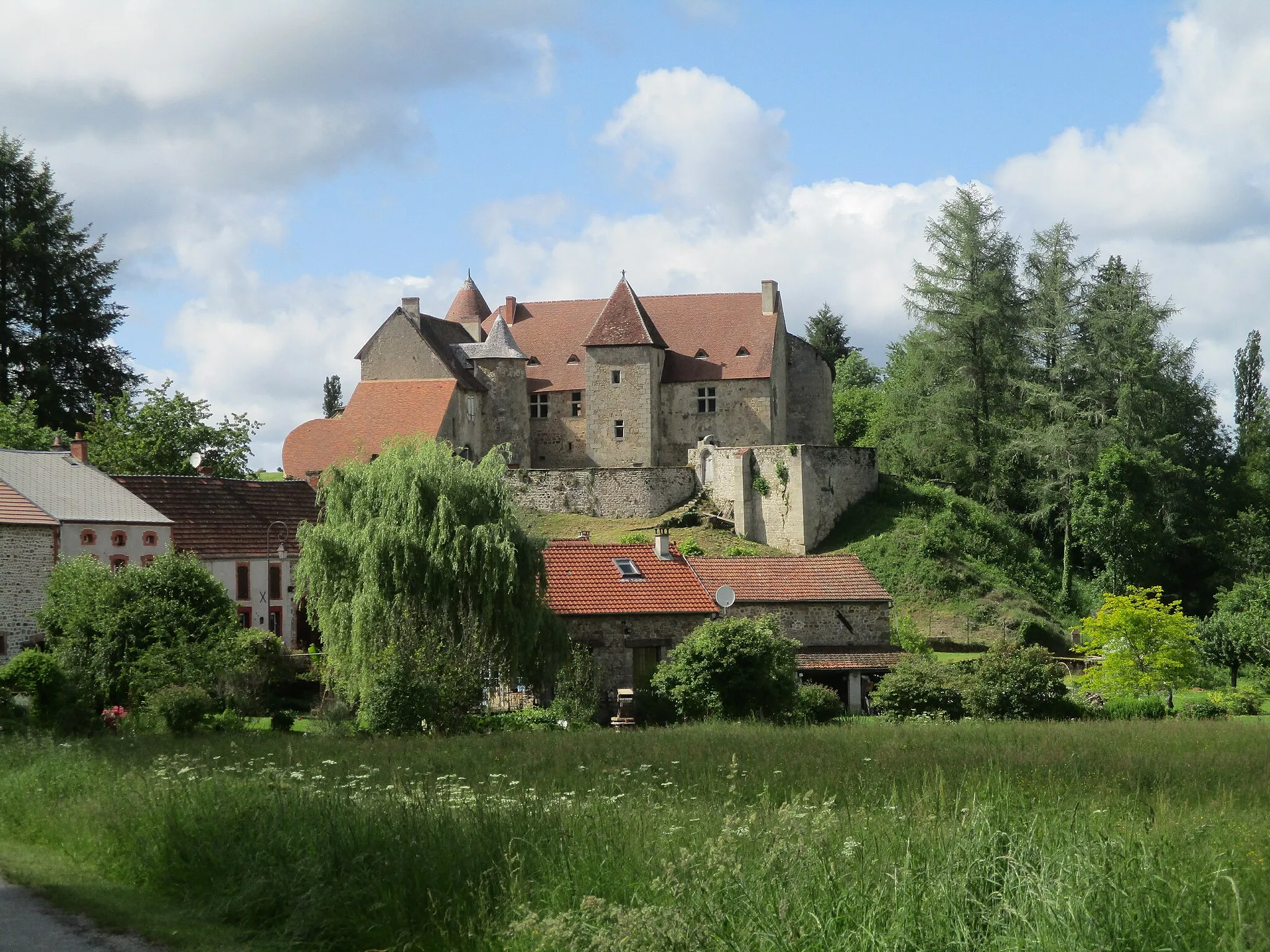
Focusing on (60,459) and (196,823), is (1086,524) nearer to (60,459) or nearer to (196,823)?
(60,459)

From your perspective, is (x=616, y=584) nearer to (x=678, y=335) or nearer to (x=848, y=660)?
(x=848, y=660)

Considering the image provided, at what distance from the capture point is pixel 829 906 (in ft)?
27.1

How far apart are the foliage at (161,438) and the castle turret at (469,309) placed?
10827mm

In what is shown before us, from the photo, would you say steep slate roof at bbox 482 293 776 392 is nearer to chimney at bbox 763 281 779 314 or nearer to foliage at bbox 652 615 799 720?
chimney at bbox 763 281 779 314

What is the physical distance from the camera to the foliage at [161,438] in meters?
54.3

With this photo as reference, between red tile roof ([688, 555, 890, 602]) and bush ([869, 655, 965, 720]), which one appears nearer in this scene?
bush ([869, 655, 965, 720])

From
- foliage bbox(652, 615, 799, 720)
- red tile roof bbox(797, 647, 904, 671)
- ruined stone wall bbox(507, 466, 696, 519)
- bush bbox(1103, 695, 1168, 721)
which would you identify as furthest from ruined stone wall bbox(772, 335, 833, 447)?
foliage bbox(652, 615, 799, 720)

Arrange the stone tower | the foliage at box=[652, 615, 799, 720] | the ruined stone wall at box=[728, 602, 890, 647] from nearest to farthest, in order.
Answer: the foliage at box=[652, 615, 799, 720] < the ruined stone wall at box=[728, 602, 890, 647] < the stone tower

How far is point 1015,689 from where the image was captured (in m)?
32.2

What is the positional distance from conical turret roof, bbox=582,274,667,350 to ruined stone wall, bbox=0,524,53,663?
28289mm

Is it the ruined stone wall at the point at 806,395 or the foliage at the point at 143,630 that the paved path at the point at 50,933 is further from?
the ruined stone wall at the point at 806,395

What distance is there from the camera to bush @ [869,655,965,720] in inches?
1236

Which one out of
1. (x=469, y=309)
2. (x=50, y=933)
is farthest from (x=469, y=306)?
(x=50, y=933)

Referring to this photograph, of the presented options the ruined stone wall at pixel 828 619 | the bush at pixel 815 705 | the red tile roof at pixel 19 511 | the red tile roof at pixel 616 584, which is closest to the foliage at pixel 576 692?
the red tile roof at pixel 616 584
